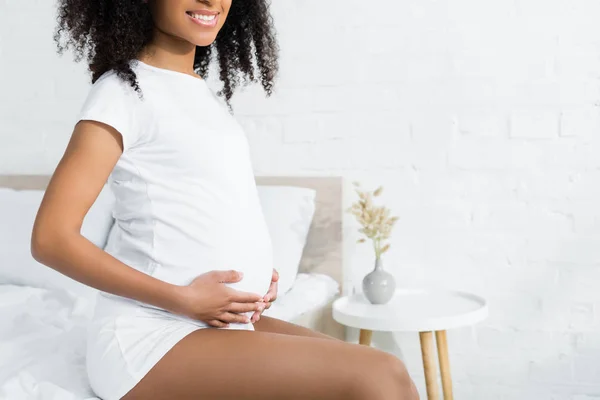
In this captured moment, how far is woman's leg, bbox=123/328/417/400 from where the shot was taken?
989 millimetres

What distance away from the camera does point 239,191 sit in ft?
3.94

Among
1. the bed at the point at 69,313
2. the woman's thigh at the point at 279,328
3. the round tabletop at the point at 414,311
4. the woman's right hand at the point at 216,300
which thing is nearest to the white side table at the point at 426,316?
the round tabletop at the point at 414,311

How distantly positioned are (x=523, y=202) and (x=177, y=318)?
4.74 ft

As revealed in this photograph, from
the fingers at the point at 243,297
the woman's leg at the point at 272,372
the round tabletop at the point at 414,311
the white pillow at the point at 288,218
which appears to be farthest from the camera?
the white pillow at the point at 288,218

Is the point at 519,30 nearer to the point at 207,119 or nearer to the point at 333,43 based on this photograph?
the point at 333,43

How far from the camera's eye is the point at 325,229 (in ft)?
7.74

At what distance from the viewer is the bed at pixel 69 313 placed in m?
1.25

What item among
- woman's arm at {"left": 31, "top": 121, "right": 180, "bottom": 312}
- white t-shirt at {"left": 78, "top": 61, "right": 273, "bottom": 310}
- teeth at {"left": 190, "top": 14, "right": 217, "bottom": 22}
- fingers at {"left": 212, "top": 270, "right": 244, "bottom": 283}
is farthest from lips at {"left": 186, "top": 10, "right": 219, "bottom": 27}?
fingers at {"left": 212, "top": 270, "right": 244, "bottom": 283}

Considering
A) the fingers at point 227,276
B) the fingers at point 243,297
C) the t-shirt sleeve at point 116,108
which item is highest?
the t-shirt sleeve at point 116,108

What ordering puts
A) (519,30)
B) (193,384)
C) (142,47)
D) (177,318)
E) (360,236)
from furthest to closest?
(360,236)
(519,30)
(142,47)
(177,318)
(193,384)

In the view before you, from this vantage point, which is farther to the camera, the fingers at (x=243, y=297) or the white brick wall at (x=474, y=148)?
the white brick wall at (x=474, y=148)

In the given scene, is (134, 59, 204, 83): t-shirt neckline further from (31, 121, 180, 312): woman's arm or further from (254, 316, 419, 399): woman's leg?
(254, 316, 419, 399): woman's leg

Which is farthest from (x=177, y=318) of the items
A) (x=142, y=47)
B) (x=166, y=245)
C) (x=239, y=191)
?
(x=142, y=47)

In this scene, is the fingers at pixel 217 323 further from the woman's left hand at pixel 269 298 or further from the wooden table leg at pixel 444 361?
the wooden table leg at pixel 444 361
